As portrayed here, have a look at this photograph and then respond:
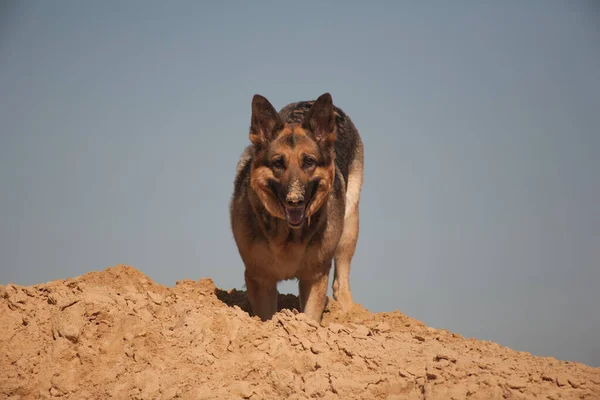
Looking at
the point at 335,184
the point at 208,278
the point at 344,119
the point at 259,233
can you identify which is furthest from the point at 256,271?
the point at 344,119

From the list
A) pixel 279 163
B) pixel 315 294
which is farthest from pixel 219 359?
pixel 279 163

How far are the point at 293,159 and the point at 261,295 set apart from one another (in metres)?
2.10

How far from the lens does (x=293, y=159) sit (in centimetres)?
940

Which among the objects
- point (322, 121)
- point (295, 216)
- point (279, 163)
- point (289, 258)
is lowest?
point (289, 258)

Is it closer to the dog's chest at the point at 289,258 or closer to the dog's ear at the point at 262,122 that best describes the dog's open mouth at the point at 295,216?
the dog's chest at the point at 289,258

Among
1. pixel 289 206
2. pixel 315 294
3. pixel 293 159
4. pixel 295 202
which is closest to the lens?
pixel 295 202

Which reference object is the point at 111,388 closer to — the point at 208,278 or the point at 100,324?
the point at 100,324

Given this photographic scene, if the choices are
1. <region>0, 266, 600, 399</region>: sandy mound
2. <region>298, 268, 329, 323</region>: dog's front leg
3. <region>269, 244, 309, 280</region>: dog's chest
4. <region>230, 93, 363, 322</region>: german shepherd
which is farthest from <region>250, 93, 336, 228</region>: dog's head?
<region>0, 266, 600, 399</region>: sandy mound

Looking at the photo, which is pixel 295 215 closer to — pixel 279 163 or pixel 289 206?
pixel 289 206

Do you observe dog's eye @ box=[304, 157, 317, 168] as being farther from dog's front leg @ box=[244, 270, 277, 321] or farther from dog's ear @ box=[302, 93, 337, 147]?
dog's front leg @ box=[244, 270, 277, 321]

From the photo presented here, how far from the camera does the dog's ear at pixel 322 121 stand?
31.8ft

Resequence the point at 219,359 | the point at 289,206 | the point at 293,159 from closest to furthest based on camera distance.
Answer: the point at 219,359
the point at 289,206
the point at 293,159

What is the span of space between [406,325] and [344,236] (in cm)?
187

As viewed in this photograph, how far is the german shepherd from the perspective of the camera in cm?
944
